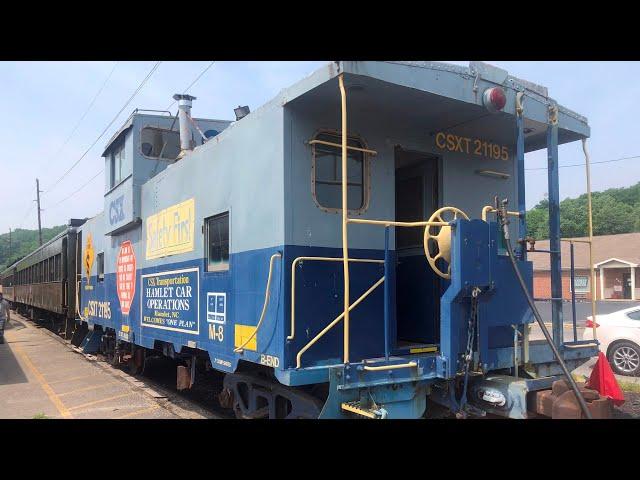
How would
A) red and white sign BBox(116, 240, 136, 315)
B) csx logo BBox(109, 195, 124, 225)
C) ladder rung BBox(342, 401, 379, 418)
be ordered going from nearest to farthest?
ladder rung BBox(342, 401, 379, 418), red and white sign BBox(116, 240, 136, 315), csx logo BBox(109, 195, 124, 225)

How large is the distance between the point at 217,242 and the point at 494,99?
2.88 meters

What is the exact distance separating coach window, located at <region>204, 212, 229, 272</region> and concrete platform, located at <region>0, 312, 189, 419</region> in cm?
214

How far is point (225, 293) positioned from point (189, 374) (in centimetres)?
194

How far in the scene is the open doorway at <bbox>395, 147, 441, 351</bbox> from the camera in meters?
5.24

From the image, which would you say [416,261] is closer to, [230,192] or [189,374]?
[230,192]

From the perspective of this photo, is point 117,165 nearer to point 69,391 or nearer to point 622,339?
point 69,391

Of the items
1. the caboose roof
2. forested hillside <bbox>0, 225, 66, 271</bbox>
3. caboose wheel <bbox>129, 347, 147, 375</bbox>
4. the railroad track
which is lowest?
the railroad track

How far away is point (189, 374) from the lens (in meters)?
6.50

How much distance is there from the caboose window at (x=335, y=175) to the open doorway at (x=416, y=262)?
61 centimetres

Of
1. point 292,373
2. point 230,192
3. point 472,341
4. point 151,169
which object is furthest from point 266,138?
point 151,169

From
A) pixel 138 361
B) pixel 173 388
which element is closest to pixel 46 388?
pixel 138 361

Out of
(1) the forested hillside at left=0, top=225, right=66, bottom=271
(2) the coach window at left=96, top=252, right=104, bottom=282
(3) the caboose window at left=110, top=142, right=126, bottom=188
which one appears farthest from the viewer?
(1) the forested hillside at left=0, top=225, right=66, bottom=271

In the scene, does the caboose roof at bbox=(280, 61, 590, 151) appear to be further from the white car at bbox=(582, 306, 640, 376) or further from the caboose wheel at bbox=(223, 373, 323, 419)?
the white car at bbox=(582, 306, 640, 376)

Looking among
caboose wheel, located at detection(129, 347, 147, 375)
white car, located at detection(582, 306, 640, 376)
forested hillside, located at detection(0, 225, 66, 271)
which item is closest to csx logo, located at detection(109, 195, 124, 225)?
caboose wheel, located at detection(129, 347, 147, 375)
